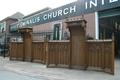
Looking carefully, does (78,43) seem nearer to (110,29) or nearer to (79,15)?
(79,15)

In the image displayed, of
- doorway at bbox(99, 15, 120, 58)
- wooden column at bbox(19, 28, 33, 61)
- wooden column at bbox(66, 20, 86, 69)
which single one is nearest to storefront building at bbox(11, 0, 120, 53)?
doorway at bbox(99, 15, 120, 58)

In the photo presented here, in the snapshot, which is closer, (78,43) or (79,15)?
(78,43)

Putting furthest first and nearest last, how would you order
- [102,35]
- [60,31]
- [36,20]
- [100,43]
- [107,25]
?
[36,20] → [60,31] → [107,25] → [102,35] → [100,43]

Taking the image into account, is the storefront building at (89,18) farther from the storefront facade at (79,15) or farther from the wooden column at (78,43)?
the wooden column at (78,43)

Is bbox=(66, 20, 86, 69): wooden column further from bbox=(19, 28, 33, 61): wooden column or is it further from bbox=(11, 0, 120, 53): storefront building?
bbox=(19, 28, 33, 61): wooden column

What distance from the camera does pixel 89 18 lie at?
71.1 ft

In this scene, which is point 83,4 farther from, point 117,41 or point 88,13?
point 117,41

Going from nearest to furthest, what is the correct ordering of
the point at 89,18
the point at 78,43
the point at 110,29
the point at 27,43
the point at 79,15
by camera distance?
the point at 78,43, the point at 27,43, the point at 89,18, the point at 79,15, the point at 110,29

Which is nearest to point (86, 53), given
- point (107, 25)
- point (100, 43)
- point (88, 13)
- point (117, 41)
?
point (100, 43)

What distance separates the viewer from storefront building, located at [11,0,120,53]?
769 inches

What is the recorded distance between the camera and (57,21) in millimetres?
26719

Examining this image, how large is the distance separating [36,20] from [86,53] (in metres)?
18.8

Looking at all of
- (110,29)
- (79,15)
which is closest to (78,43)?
(79,15)

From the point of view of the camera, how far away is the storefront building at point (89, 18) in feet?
64.1
